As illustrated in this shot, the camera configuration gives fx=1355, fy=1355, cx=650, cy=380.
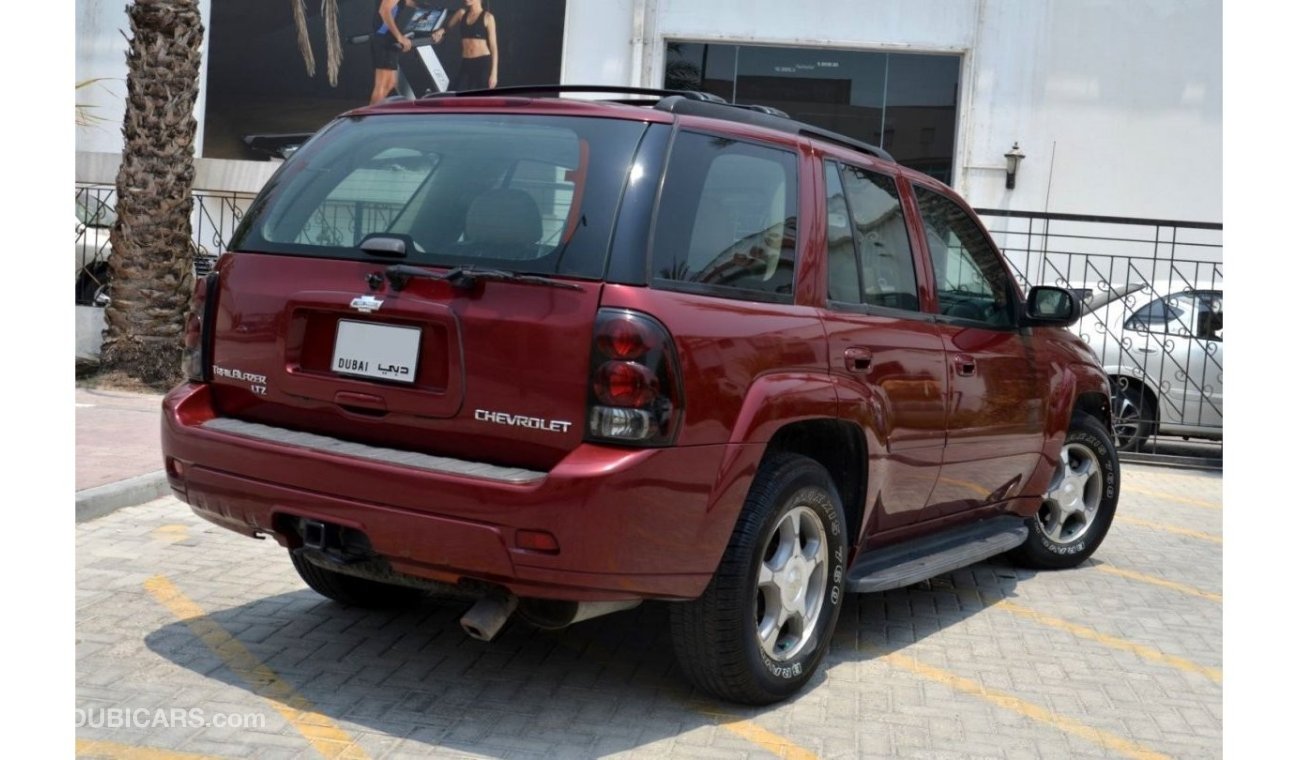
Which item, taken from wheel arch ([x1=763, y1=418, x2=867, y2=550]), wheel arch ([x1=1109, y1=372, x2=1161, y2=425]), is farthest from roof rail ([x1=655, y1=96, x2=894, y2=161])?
wheel arch ([x1=1109, y1=372, x2=1161, y2=425])

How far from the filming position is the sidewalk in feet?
22.7

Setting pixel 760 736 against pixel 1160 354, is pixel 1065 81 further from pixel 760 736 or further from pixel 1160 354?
pixel 760 736

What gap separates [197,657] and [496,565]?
147 cm

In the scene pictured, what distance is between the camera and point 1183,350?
38.4 ft

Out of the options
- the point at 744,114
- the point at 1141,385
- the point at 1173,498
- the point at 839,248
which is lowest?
the point at 1173,498

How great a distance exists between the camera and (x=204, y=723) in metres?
4.01

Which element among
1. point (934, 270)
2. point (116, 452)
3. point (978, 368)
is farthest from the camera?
point (116, 452)

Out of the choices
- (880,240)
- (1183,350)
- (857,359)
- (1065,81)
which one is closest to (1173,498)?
(1183,350)

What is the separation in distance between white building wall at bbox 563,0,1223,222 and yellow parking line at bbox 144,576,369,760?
15659 millimetres

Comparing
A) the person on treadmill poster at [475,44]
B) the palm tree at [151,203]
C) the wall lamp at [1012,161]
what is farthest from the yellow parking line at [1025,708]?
the person on treadmill poster at [475,44]

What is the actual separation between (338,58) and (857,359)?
1866 cm

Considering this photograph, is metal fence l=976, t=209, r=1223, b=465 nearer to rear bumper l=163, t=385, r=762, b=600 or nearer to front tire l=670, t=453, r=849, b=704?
front tire l=670, t=453, r=849, b=704

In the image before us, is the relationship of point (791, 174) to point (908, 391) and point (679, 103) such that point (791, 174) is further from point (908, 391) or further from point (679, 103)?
point (908, 391)

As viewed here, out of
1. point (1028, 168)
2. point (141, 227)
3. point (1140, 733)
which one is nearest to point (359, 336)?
point (1140, 733)
